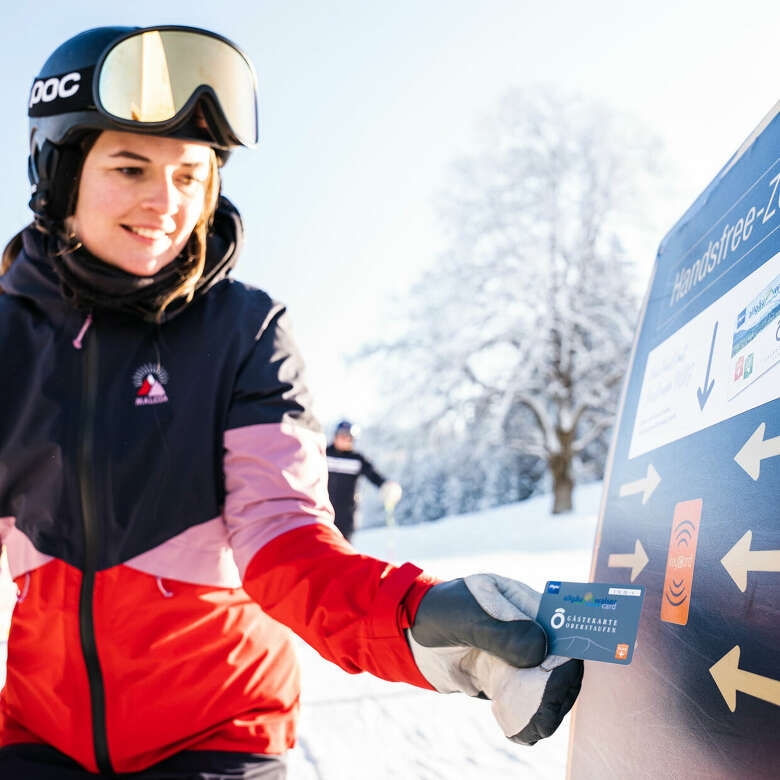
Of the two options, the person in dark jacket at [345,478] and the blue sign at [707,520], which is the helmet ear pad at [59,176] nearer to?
the blue sign at [707,520]

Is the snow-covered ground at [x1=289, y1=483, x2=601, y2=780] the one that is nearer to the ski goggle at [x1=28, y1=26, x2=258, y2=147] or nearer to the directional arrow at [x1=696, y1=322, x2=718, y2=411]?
the directional arrow at [x1=696, y1=322, x2=718, y2=411]

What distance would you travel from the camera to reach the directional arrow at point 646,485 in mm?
1464

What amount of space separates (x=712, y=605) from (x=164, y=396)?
1.04 metres

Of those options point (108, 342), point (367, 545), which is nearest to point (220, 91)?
point (108, 342)

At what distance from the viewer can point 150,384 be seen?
4.83 feet

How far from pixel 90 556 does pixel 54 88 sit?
956 mm

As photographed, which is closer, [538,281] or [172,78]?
[172,78]

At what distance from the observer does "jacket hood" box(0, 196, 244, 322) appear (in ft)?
4.79

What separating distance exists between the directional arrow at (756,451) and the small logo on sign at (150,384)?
104 centimetres

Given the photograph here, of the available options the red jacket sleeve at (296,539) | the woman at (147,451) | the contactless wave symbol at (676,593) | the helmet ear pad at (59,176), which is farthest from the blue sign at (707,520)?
the helmet ear pad at (59,176)

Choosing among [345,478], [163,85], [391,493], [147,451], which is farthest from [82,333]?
[345,478]

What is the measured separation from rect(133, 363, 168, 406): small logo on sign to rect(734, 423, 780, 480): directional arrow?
1.04 m

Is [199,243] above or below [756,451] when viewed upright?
above

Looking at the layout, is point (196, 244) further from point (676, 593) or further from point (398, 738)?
point (398, 738)
